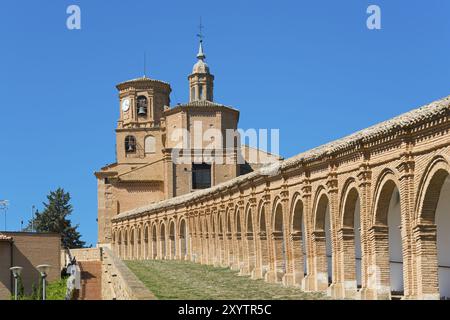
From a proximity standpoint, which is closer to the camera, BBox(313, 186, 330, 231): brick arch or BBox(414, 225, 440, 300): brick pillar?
BBox(414, 225, 440, 300): brick pillar

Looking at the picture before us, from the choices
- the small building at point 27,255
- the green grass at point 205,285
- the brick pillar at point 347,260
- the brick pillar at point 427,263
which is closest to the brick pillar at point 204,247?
the green grass at point 205,285

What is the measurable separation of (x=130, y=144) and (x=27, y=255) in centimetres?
2403

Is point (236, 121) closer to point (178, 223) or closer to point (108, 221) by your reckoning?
point (108, 221)

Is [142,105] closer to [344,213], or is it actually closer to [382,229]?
[344,213]

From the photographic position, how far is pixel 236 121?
5844cm

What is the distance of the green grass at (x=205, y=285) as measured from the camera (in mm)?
21219

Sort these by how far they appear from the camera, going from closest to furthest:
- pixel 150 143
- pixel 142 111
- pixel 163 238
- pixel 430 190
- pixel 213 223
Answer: pixel 430 190 → pixel 213 223 → pixel 163 238 → pixel 150 143 → pixel 142 111

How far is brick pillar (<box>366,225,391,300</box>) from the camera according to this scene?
19766mm

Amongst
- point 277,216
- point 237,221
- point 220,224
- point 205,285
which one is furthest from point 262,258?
point 220,224

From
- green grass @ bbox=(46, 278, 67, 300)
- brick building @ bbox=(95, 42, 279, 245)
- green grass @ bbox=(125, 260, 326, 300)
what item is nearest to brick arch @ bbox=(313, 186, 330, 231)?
green grass @ bbox=(125, 260, 326, 300)

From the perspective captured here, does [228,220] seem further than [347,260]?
Yes

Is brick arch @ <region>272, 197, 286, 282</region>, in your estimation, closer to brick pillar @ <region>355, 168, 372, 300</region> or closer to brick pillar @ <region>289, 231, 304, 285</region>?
brick pillar @ <region>289, 231, 304, 285</region>

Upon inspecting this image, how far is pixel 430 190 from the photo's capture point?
17.4 metres

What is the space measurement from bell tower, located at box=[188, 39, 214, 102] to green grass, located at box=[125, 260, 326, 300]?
2776 centimetres
